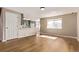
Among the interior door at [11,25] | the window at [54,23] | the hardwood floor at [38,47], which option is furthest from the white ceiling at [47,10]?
the hardwood floor at [38,47]

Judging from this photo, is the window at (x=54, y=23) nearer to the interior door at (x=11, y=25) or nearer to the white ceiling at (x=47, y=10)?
the white ceiling at (x=47, y=10)

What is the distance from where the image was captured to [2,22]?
4730mm

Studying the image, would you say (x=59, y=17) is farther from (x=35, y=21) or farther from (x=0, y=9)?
(x=0, y=9)

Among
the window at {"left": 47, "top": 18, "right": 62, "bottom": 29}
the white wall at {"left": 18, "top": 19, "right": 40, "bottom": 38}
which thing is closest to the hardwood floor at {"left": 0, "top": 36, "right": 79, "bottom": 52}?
the white wall at {"left": 18, "top": 19, "right": 40, "bottom": 38}

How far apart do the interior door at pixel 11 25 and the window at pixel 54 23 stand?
3627 millimetres

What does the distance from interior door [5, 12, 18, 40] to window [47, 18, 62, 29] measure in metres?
3.63

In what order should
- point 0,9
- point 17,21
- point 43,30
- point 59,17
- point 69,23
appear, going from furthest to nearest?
1. point 43,30
2. point 59,17
3. point 69,23
4. point 17,21
5. point 0,9

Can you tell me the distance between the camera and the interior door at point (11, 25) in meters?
5.14

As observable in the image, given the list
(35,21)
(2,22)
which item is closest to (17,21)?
(2,22)

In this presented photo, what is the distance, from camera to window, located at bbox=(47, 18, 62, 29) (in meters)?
7.66

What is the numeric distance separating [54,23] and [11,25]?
164 inches

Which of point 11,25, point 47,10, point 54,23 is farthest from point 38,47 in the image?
point 54,23

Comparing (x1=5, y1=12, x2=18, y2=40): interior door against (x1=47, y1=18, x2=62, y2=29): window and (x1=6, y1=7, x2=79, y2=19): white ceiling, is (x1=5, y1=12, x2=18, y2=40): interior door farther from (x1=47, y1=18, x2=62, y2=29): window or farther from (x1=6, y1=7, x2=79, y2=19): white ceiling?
(x1=47, y1=18, x2=62, y2=29): window
